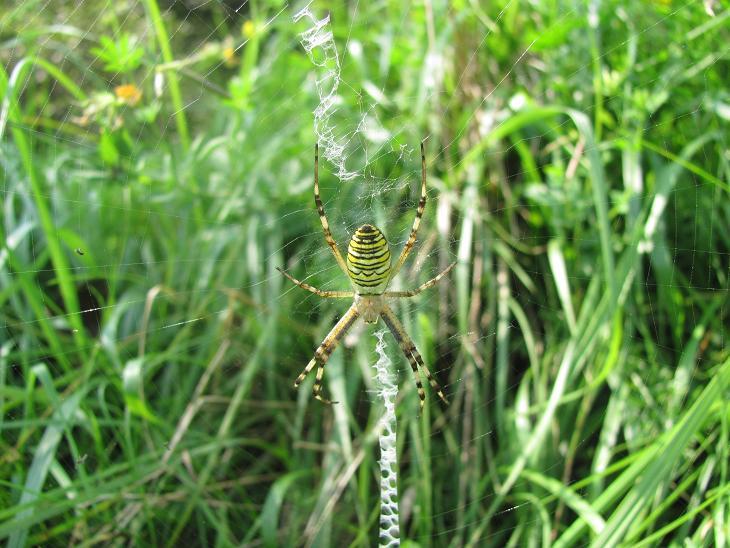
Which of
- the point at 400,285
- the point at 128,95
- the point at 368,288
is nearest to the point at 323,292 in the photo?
the point at 368,288

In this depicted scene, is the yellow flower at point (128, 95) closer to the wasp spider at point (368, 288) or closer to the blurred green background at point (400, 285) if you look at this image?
the blurred green background at point (400, 285)

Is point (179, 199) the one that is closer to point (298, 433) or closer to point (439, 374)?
point (298, 433)

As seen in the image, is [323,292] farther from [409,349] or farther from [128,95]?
[128,95]

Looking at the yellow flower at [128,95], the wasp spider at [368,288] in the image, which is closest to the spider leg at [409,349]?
the wasp spider at [368,288]

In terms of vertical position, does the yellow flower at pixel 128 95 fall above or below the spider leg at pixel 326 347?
above

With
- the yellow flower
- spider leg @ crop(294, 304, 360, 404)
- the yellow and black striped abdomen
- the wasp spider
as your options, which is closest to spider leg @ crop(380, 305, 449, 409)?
the wasp spider

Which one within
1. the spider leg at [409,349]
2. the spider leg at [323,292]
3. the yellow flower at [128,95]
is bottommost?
the spider leg at [409,349]

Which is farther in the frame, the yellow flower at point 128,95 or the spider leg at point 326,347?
the spider leg at point 326,347
